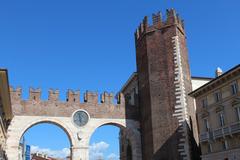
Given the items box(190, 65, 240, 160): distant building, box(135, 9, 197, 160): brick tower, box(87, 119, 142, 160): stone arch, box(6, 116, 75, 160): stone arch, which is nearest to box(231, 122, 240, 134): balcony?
box(190, 65, 240, 160): distant building

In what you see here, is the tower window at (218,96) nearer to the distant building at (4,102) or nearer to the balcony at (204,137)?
the balcony at (204,137)

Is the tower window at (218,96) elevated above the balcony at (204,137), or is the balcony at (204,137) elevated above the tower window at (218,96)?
the tower window at (218,96)

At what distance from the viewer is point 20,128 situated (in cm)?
3084

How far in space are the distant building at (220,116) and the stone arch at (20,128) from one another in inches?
454

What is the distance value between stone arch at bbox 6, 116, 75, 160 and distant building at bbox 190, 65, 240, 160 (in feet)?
37.8

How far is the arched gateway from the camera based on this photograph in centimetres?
3105

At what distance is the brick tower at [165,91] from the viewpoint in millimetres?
30266

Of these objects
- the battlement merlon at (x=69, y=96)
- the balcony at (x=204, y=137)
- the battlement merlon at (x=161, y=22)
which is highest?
the battlement merlon at (x=161, y=22)

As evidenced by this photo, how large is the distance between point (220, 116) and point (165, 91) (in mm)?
5294

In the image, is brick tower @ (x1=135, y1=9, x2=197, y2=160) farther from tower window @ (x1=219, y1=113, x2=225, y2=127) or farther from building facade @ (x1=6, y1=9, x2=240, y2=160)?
tower window @ (x1=219, y1=113, x2=225, y2=127)

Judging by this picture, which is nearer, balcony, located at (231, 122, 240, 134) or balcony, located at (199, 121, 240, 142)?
balcony, located at (231, 122, 240, 134)

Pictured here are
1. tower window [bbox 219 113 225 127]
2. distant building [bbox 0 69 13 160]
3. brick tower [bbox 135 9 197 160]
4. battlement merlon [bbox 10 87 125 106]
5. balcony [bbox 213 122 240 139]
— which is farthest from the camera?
battlement merlon [bbox 10 87 125 106]

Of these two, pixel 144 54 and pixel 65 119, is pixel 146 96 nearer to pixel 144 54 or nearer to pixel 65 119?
pixel 144 54

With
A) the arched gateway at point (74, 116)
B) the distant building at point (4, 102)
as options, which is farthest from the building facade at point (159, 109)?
the distant building at point (4, 102)
